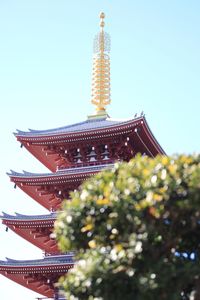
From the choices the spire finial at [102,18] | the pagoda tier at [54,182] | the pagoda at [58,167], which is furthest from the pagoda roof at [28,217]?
the spire finial at [102,18]

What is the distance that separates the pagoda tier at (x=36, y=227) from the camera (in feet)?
109

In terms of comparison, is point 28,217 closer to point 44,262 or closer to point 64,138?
point 44,262

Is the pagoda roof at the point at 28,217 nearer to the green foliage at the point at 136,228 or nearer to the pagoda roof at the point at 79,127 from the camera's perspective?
the pagoda roof at the point at 79,127

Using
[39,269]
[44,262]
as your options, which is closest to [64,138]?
[44,262]

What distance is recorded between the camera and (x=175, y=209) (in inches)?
630

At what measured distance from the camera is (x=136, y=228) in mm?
15977

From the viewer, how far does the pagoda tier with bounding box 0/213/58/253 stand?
33.3 metres

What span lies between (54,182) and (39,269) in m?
5.26

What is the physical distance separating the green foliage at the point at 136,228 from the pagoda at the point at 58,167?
14.2 metres

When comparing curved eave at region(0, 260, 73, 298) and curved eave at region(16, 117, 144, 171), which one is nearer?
curved eave at region(0, 260, 73, 298)

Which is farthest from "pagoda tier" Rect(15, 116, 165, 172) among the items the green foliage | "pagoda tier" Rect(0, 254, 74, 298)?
the green foliage

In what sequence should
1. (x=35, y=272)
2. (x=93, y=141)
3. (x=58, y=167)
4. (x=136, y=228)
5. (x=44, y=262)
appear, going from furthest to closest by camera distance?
(x=58, y=167) < (x=93, y=141) < (x=35, y=272) < (x=44, y=262) < (x=136, y=228)

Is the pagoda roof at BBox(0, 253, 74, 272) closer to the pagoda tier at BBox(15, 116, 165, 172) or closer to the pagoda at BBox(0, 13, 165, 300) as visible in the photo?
the pagoda at BBox(0, 13, 165, 300)

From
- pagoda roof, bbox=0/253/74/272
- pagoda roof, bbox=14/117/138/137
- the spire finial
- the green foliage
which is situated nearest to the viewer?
the green foliage
